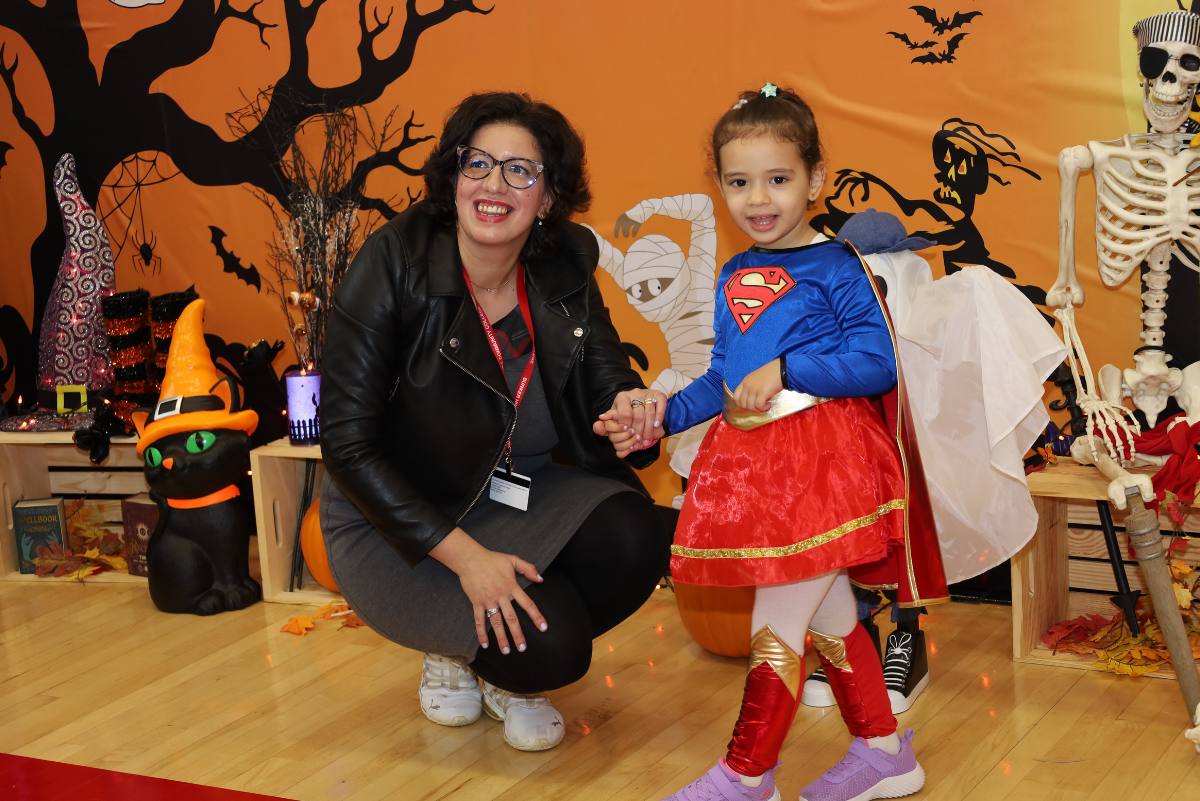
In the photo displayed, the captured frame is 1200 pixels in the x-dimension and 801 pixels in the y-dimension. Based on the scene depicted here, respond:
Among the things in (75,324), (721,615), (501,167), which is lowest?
(721,615)

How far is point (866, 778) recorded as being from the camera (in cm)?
219

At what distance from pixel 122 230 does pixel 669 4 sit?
86.3 inches

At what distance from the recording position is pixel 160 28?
4328mm

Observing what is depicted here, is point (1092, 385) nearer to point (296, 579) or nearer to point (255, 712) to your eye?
point (255, 712)

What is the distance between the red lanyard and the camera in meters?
2.49

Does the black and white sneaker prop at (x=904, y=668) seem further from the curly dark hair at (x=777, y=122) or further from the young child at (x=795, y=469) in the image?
the curly dark hair at (x=777, y=122)

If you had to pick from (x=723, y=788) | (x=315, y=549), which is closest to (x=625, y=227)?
(x=315, y=549)

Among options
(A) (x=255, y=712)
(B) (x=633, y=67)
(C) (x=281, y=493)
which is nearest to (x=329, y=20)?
(B) (x=633, y=67)

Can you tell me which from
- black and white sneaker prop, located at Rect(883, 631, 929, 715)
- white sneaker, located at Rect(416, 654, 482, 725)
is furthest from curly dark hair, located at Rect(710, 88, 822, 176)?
white sneaker, located at Rect(416, 654, 482, 725)

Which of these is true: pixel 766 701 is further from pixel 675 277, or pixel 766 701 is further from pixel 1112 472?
pixel 675 277

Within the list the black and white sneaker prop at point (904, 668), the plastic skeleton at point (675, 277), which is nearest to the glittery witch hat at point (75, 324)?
the plastic skeleton at point (675, 277)

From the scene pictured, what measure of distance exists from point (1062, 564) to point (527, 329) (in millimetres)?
1456

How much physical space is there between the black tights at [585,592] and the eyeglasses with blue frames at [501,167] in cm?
65

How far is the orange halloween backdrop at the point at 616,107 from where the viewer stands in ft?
10.2
